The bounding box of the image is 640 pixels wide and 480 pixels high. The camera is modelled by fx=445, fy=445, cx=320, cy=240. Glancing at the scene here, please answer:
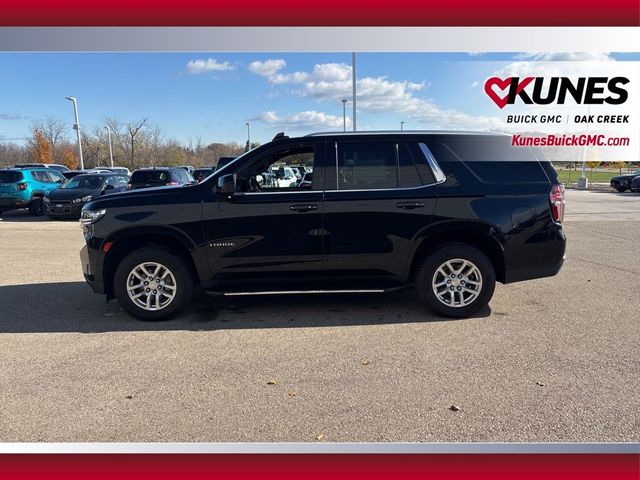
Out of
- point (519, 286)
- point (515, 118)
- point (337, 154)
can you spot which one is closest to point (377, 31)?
point (337, 154)

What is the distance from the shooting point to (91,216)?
191 inches

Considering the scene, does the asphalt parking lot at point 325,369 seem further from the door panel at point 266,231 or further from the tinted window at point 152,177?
the tinted window at point 152,177

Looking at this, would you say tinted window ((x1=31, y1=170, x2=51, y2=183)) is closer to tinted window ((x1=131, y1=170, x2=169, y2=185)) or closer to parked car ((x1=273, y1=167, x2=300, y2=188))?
tinted window ((x1=131, y1=170, x2=169, y2=185))

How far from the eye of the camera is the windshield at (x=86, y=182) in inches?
607

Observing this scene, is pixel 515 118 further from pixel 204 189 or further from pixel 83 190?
pixel 83 190

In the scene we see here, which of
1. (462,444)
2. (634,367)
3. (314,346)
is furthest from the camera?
(314,346)

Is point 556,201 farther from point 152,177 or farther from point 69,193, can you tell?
point 69,193

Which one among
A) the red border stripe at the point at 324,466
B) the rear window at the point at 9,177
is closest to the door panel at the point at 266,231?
the red border stripe at the point at 324,466

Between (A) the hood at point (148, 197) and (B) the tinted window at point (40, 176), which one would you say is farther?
(B) the tinted window at point (40, 176)

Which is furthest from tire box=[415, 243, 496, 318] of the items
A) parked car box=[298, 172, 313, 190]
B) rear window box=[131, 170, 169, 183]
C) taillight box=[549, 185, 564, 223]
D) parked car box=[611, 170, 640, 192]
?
parked car box=[611, 170, 640, 192]

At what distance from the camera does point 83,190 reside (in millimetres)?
14992

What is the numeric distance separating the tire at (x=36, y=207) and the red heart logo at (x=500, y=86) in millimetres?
16079

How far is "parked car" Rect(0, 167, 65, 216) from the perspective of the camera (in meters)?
15.4

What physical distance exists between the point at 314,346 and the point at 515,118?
348 cm
